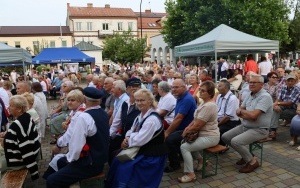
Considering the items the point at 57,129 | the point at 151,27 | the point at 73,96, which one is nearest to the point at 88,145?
the point at 73,96

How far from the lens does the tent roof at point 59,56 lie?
16.8m

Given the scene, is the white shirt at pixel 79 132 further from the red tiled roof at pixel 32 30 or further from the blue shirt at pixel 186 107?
the red tiled roof at pixel 32 30

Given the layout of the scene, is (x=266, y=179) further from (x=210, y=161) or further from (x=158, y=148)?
(x=158, y=148)

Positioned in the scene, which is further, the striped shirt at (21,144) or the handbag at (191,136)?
the handbag at (191,136)

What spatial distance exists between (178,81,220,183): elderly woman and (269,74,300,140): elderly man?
8.51 feet

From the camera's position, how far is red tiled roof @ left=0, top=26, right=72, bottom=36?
53.5 metres

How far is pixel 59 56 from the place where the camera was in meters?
17.2

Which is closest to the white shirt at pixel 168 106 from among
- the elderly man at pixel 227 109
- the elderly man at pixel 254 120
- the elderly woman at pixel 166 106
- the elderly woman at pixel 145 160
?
the elderly woman at pixel 166 106

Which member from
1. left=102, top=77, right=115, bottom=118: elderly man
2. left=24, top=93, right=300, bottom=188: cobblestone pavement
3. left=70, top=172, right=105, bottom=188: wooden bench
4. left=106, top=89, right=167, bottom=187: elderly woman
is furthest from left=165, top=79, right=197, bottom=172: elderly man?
left=102, top=77, right=115, bottom=118: elderly man

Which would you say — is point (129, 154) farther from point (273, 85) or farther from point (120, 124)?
point (273, 85)

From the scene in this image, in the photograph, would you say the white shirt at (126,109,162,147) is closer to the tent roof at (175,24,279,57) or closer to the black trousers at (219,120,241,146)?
the black trousers at (219,120,241,146)

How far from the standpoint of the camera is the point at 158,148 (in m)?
3.46

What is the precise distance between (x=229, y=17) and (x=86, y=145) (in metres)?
22.1

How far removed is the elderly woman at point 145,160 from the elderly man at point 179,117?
1.04 m
